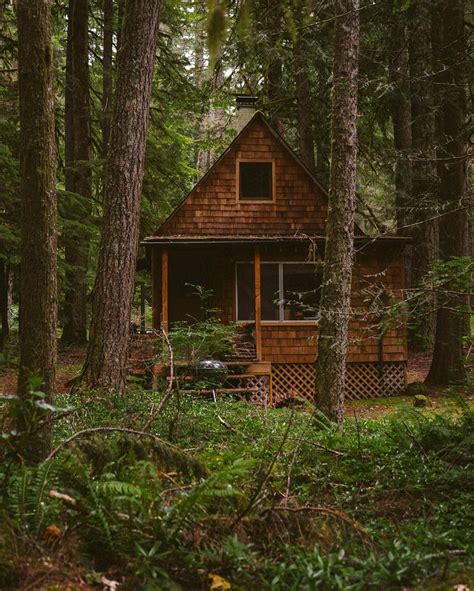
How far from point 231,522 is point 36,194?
2756mm

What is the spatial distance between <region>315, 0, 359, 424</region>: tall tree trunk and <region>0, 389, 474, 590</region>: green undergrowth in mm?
4158

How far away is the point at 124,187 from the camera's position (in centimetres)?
936

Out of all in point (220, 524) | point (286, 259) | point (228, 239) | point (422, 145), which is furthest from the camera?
point (422, 145)

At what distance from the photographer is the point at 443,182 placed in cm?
1535

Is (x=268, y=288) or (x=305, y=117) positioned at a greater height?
(x=305, y=117)

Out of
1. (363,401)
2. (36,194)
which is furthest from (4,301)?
(36,194)

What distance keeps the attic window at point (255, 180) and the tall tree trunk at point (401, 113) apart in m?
3.72

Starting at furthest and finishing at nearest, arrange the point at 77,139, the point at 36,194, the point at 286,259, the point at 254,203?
1. the point at 77,139
2. the point at 254,203
3. the point at 286,259
4. the point at 36,194

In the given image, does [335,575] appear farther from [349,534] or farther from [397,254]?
[397,254]

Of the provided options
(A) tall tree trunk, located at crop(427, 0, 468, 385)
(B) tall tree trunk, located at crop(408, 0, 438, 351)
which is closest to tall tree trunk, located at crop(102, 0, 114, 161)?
(B) tall tree trunk, located at crop(408, 0, 438, 351)

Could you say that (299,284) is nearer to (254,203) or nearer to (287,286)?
(287,286)

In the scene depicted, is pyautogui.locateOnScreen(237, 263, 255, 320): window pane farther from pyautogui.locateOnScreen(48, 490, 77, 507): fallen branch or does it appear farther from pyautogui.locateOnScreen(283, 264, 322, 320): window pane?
pyautogui.locateOnScreen(48, 490, 77, 507): fallen branch

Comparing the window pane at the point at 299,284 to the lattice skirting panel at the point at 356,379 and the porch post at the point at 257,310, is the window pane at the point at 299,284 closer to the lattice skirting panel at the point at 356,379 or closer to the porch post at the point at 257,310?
the lattice skirting panel at the point at 356,379

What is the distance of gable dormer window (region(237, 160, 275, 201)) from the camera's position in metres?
17.4
